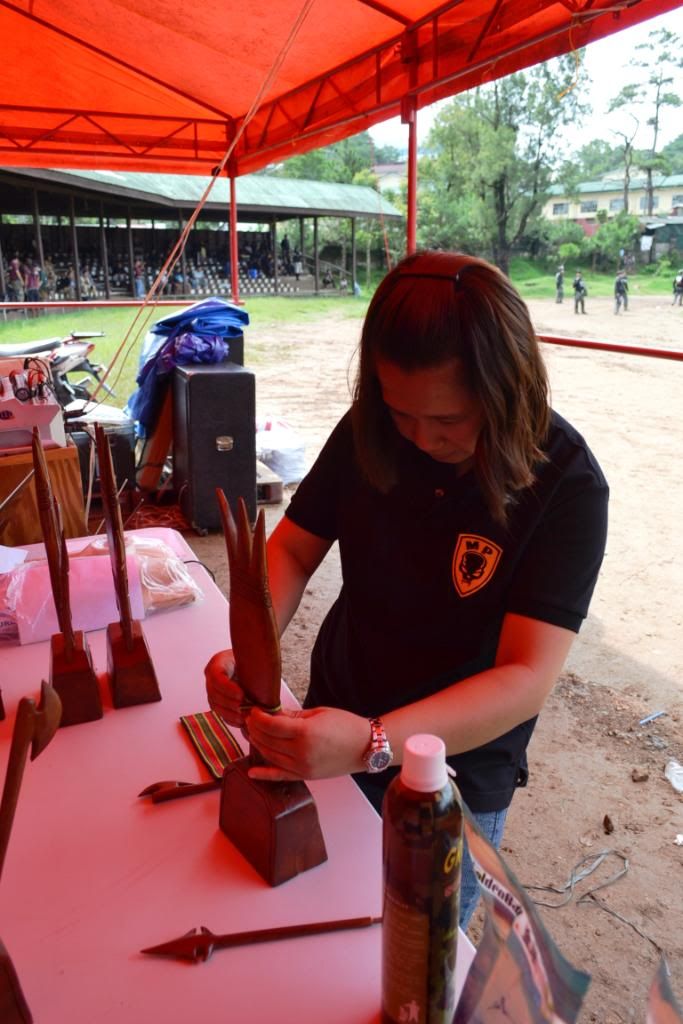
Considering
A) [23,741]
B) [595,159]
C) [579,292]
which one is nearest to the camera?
[23,741]

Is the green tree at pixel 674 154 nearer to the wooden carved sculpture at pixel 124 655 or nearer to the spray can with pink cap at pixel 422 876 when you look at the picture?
the wooden carved sculpture at pixel 124 655

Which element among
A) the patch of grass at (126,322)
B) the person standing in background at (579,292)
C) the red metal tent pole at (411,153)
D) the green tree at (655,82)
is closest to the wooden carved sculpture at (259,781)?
the red metal tent pole at (411,153)

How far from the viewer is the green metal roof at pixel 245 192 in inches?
483

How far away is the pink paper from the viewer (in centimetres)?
133

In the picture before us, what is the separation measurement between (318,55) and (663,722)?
3684mm

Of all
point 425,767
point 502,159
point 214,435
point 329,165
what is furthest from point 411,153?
point 329,165

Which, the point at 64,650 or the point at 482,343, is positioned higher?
the point at 482,343

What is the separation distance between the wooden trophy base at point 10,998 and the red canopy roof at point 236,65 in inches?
121

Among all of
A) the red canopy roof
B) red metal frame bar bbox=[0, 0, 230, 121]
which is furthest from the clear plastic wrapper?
red metal frame bar bbox=[0, 0, 230, 121]

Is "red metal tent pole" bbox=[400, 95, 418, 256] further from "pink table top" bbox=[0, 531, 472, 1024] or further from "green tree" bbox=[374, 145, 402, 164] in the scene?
"green tree" bbox=[374, 145, 402, 164]

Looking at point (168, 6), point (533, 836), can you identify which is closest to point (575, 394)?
point (168, 6)

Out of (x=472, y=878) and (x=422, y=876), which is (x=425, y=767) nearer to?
(x=422, y=876)

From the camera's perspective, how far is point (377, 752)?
841 millimetres

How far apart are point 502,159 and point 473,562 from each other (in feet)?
46.8
